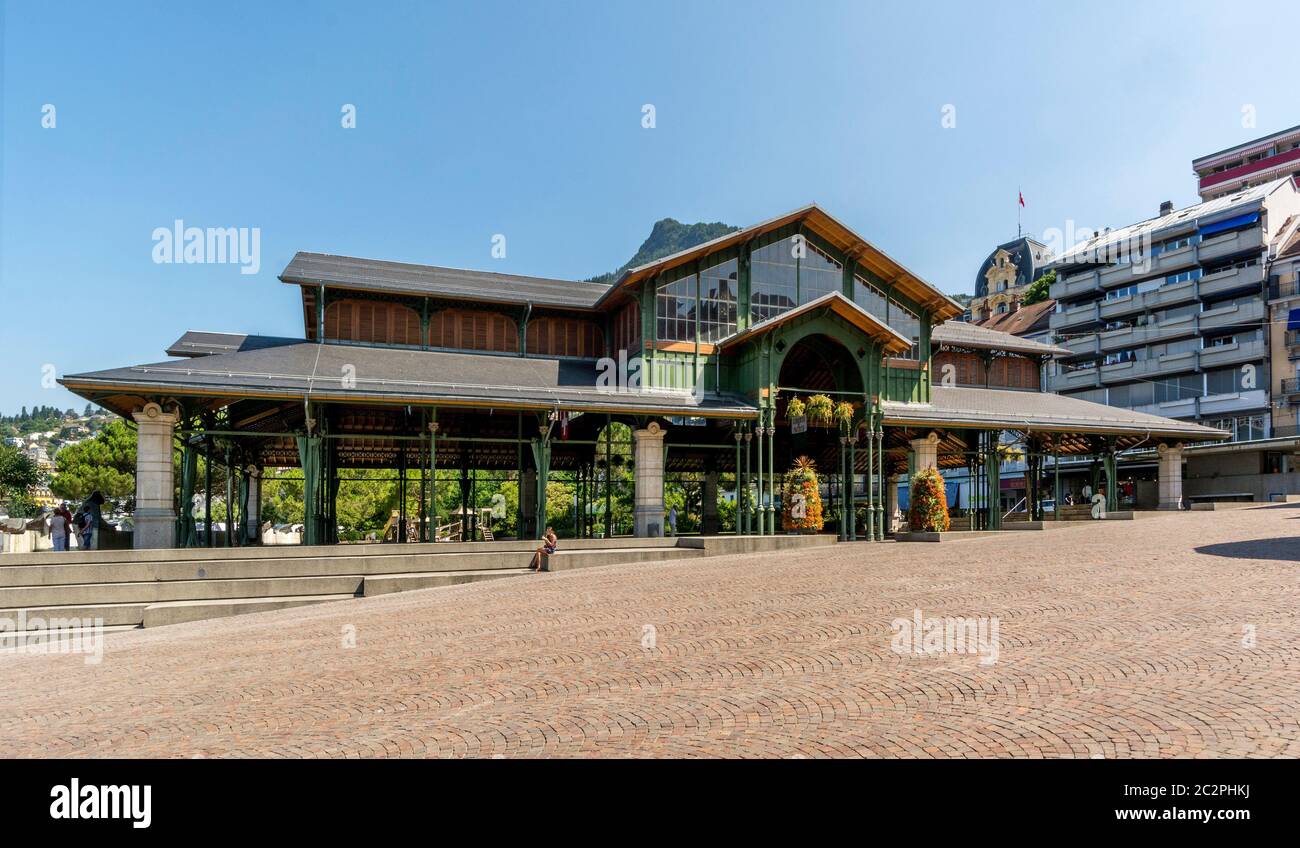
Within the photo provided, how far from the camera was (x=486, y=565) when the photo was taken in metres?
21.3

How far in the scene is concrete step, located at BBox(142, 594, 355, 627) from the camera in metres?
17.0

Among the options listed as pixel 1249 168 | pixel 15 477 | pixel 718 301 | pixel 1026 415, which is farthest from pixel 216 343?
pixel 1249 168

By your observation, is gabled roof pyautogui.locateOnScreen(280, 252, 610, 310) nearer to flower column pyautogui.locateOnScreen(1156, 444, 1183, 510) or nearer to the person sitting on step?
the person sitting on step

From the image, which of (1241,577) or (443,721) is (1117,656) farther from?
(443,721)

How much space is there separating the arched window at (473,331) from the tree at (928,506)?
14.7 meters

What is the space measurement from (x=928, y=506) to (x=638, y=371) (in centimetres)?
1034

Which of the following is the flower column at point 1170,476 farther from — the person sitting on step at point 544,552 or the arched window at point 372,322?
the arched window at point 372,322

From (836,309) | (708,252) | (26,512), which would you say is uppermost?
(708,252)

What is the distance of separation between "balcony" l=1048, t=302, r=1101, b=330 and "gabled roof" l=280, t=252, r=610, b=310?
2076 inches

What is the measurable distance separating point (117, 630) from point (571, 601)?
9.44 metres

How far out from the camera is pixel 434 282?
3002 cm

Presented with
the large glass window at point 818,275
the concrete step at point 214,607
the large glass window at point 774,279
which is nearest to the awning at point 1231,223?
the large glass window at point 818,275

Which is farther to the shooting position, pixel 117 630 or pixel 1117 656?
pixel 117 630
